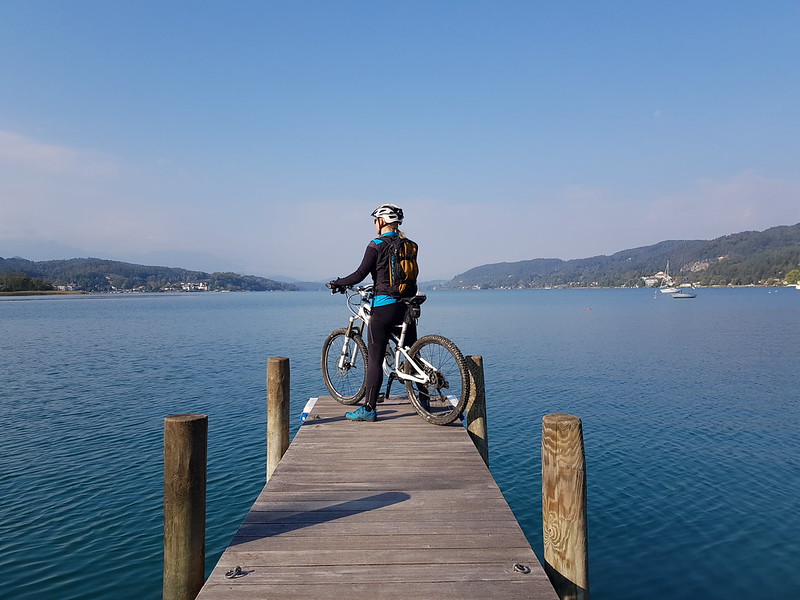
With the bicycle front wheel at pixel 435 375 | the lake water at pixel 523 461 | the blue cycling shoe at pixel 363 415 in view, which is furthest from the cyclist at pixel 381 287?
the lake water at pixel 523 461

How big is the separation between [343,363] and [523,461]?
612 cm

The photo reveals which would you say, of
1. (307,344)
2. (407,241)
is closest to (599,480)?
(407,241)

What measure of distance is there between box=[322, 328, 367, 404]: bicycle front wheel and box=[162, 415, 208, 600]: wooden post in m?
4.59

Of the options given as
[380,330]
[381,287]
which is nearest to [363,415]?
[380,330]

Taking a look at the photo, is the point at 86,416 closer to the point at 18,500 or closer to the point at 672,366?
the point at 18,500

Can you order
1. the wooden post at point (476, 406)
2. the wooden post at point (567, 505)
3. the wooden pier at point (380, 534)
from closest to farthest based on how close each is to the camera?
the wooden pier at point (380, 534)
the wooden post at point (567, 505)
the wooden post at point (476, 406)

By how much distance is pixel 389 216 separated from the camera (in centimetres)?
736

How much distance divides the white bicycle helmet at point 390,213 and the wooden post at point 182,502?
4030mm

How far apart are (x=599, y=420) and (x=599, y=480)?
595 cm

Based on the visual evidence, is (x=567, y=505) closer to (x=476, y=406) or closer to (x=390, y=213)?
(x=476, y=406)

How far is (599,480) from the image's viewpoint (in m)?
11.9

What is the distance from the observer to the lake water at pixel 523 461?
26.7ft

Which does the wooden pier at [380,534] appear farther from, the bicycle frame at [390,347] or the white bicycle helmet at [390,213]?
the white bicycle helmet at [390,213]

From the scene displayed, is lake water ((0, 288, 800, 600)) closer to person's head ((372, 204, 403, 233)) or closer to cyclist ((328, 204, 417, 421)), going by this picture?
cyclist ((328, 204, 417, 421))
